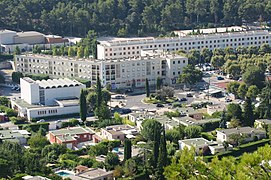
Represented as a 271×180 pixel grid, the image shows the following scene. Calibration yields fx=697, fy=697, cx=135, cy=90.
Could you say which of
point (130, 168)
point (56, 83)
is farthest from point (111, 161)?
point (56, 83)

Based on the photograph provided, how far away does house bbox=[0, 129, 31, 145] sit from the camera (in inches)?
690

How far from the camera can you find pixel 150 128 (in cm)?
1727

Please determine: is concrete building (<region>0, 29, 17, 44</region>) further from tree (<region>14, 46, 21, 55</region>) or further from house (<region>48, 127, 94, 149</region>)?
house (<region>48, 127, 94, 149</region>)

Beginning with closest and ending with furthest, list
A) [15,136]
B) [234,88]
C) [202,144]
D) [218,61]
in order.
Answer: [202,144]
[15,136]
[234,88]
[218,61]

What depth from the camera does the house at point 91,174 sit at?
1460 centimetres

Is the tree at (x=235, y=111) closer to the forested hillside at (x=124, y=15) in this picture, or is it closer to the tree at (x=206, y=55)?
the tree at (x=206, y=55)

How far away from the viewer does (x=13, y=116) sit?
2027cm

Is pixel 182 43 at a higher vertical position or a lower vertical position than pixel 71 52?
higher

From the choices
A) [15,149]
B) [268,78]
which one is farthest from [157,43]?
[15,149]

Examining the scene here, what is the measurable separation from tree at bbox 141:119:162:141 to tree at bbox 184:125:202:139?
741 millimetres

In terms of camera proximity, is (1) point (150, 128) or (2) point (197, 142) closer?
(2) point (197, 142)

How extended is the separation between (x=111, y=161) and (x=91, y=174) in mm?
931

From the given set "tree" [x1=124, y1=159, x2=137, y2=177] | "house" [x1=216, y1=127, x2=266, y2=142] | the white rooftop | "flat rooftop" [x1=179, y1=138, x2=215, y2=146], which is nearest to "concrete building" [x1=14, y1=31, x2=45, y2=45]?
the white rooftop

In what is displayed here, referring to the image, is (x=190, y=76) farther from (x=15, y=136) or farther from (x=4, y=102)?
(x=15, y=136)
